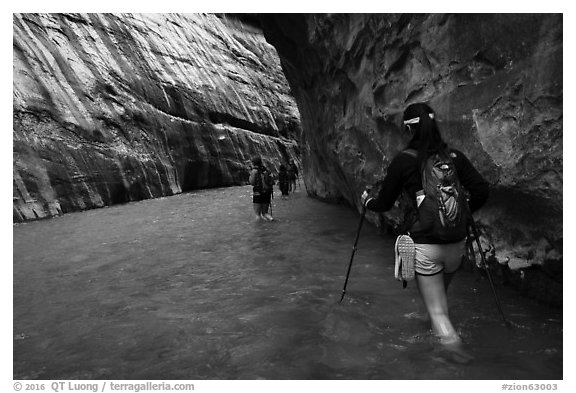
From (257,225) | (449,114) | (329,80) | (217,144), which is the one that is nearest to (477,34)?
(449,114)

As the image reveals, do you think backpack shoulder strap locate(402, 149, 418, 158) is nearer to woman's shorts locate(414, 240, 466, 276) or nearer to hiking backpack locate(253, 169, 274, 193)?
woman's shorts locate(414, 240, 466, 276)

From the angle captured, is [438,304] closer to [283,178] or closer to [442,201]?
[442,201]

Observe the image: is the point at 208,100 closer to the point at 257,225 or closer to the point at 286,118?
→ the point at 286,118

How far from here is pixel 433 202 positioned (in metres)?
3.28

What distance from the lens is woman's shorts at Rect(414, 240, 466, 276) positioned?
11.1ft

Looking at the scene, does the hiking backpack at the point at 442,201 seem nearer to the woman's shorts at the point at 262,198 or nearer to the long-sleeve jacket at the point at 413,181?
the long-sleeve jacket at the point at 413,181

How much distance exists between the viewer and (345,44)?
8898 mm

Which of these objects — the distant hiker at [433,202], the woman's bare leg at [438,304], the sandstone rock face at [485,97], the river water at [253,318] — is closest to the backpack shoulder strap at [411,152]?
the distant hiker at [433,202]

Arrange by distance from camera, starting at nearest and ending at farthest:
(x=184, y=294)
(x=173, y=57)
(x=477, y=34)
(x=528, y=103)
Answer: (x=528, y=103) → (x=477, y=34) → (x=184, y=294) → (x=173, y=57)

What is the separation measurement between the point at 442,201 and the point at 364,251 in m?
4.32

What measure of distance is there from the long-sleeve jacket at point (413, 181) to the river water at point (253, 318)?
1.09 meters

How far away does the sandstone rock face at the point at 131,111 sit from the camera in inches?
623

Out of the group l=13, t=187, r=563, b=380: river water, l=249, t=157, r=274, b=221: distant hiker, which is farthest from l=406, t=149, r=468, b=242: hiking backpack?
l=249, t=157, r=274, b=221: distant hiker

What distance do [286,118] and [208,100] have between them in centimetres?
903
